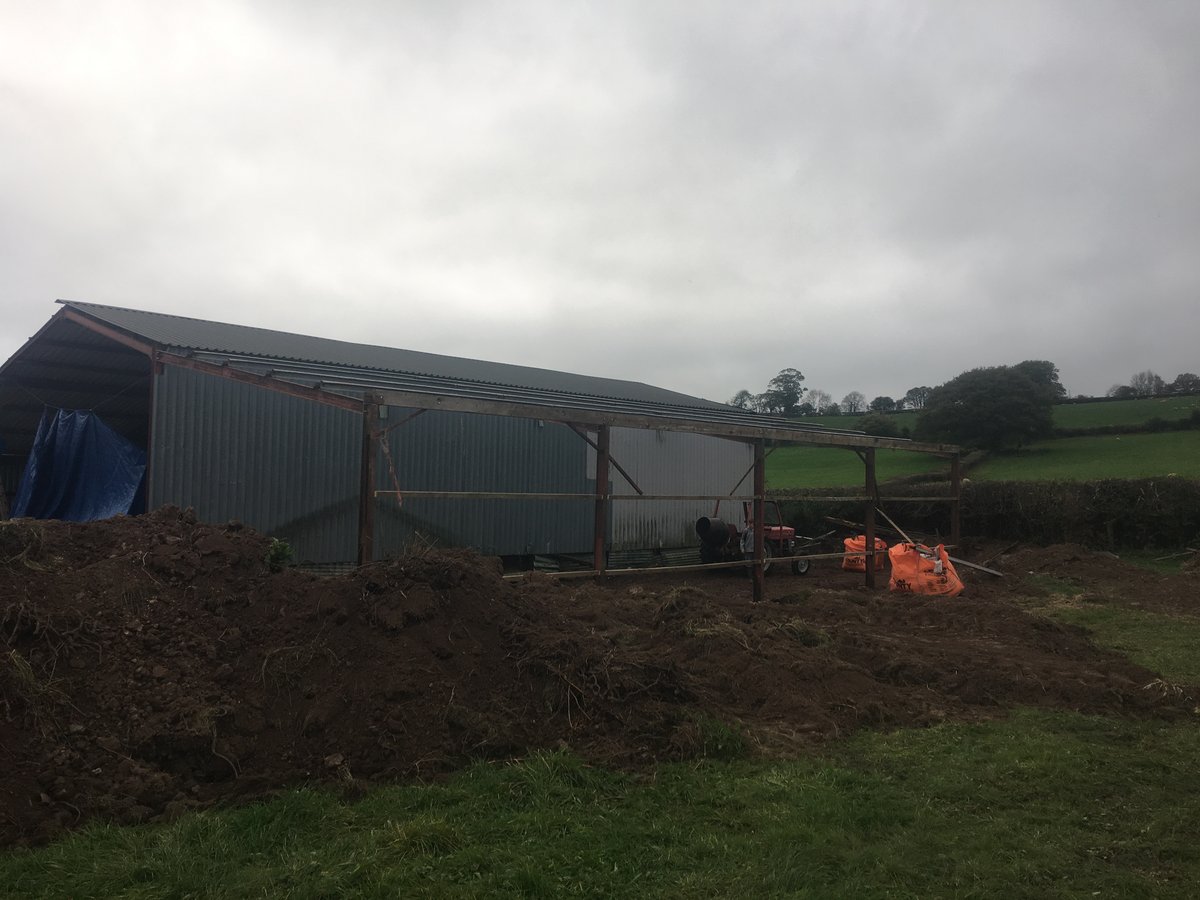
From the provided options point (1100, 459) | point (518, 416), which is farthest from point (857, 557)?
point (1100, 459)

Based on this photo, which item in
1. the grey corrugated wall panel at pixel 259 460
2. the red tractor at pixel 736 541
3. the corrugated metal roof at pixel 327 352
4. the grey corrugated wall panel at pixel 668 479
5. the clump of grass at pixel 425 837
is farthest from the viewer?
the grey corrugated wall panel at pixel 668 479

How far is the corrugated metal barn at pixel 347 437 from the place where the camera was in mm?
12039

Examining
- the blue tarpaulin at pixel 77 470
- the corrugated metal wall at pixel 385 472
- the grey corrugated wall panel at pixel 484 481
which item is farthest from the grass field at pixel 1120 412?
the blue tarpaulin at pixel 77 470

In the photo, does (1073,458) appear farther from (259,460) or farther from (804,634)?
(259,460)

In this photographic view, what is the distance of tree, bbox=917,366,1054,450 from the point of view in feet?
128

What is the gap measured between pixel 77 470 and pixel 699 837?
14497 mm

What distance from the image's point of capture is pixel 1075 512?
20734 millimetres

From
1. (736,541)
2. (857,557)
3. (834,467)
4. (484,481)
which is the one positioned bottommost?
(857,557)

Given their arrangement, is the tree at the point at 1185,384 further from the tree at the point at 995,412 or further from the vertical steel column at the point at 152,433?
the vertical steel column at the point at 152,433

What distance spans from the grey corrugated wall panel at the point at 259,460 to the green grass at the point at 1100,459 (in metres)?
23.4

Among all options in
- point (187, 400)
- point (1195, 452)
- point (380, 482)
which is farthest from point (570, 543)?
point (1195, 452)

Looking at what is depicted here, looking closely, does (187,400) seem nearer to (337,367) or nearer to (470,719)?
(337,367)

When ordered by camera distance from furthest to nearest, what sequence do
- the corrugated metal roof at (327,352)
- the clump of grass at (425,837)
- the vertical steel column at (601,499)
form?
the corrugated metal roof at (327,352)
the vertical steel column at (601,499)
the clump of grass at (425,837)

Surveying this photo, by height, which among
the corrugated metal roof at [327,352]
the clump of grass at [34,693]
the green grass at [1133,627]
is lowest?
the green grass at [1133,627]
